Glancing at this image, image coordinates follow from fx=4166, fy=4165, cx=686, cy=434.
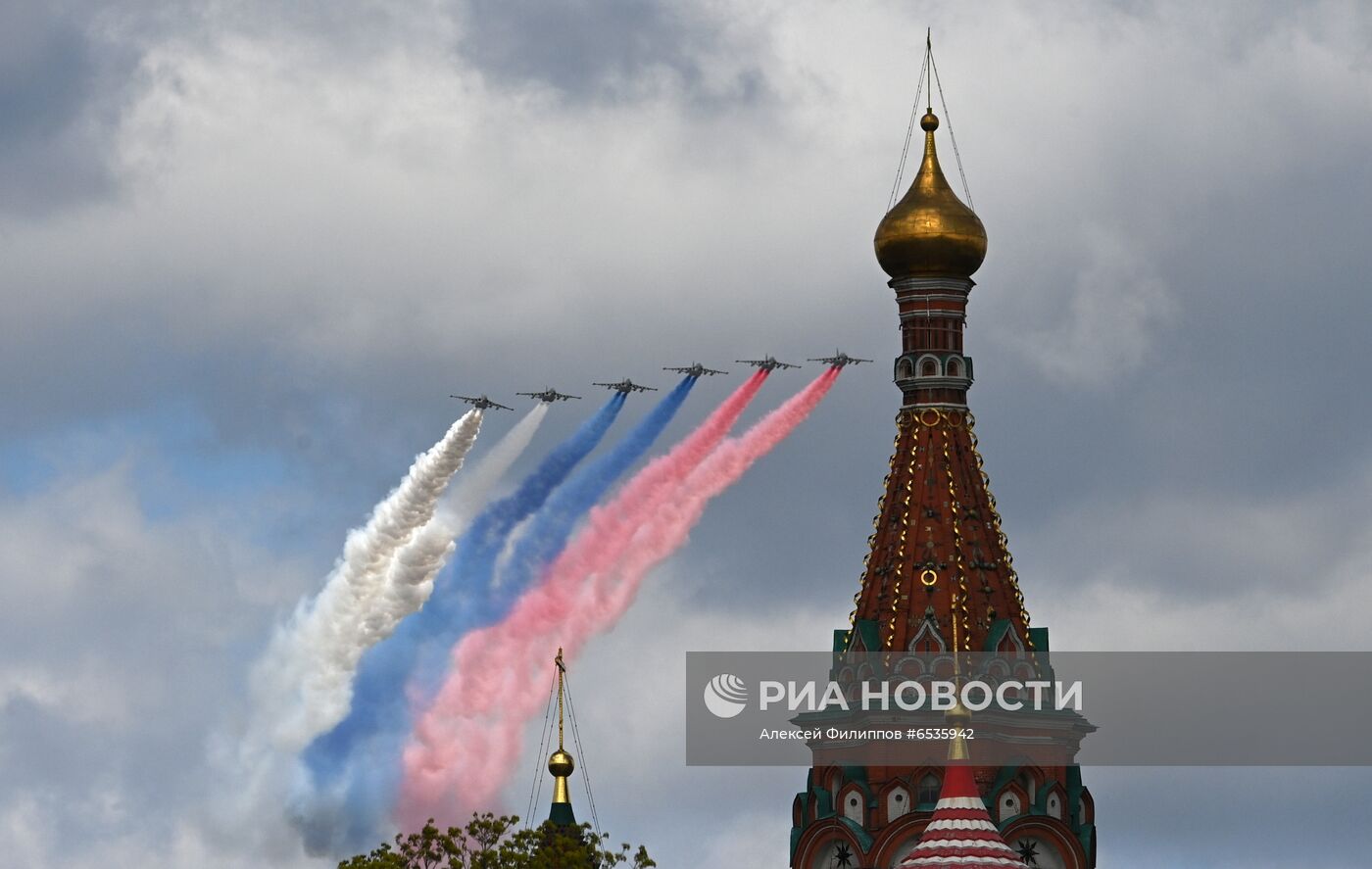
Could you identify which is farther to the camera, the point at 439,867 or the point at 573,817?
the point at 573,817

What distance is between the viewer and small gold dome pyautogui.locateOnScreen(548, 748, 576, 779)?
13675 centimetres

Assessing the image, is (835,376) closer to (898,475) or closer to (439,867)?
(898,475)

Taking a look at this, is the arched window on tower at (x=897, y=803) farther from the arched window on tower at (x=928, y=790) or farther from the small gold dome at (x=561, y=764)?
the small gold dome at (x=561, y=764)

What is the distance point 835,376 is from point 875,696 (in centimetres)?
1082

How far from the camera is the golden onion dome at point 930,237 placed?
434 ft

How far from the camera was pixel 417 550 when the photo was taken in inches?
5064

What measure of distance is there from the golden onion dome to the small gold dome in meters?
19.2

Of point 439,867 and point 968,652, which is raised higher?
point 968,652

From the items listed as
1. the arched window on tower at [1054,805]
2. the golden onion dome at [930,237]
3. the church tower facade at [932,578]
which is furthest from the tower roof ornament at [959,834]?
the golden onion dome at [930,237]

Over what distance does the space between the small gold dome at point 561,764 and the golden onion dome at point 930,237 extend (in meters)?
19.2

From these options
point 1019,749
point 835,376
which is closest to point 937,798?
point 1019,749

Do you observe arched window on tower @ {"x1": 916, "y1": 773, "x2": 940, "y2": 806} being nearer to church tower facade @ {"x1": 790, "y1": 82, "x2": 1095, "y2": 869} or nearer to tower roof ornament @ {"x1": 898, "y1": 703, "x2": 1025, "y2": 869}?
church tower facade @ {"x1": 790, "y1": 82, "x2": 1095, "y2": 869}

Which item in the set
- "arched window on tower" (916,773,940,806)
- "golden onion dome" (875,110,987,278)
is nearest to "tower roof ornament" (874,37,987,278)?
"golden onion dome" (875,110,987,278)

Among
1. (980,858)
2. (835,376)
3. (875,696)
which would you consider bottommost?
(980,858)
